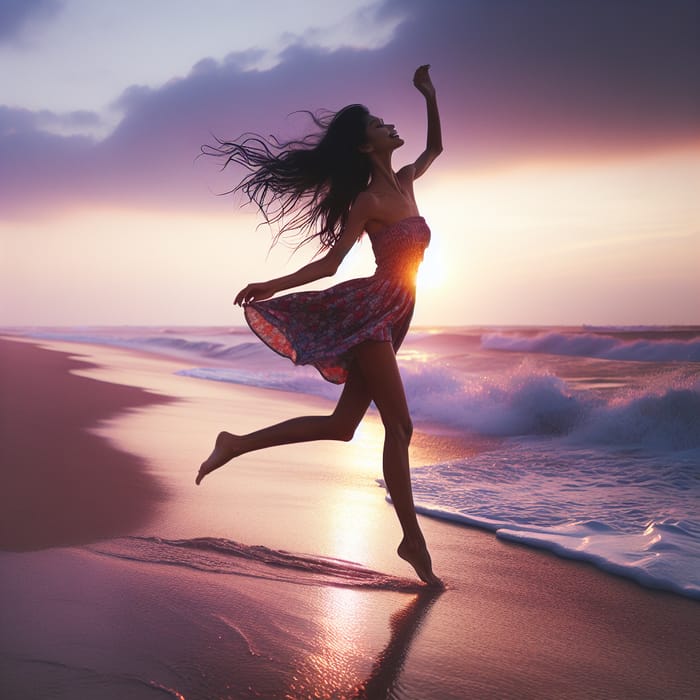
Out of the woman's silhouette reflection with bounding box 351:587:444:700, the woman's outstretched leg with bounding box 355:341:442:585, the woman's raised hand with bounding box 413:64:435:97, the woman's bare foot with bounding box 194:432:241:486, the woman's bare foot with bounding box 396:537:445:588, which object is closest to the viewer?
the woman's silhouette reflection with bounding box 351:587:444:700

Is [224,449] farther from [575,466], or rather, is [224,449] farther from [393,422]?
[575,466]

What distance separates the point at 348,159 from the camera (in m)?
3.99

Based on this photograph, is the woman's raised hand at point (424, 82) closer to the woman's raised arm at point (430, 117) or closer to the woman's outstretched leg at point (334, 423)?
the woman's raised arm at point (430, 117)

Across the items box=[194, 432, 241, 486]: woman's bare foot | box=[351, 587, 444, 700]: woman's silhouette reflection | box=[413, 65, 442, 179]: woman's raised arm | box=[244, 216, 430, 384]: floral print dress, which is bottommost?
box=[351, 587, 444, 700]: woman's silhouette reflection

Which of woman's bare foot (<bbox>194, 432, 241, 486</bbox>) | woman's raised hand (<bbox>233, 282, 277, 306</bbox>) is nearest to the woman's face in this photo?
woman's raised hand (<bbox>233, 282, 277, 306</bbox>)

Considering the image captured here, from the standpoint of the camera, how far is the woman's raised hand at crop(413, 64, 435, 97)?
4277mm

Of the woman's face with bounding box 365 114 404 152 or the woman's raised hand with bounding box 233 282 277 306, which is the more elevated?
the woman's face with bounding box 365 114 404 152

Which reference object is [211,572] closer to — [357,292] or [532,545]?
[357,292]

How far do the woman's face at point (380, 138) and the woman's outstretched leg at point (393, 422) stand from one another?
1.05 m

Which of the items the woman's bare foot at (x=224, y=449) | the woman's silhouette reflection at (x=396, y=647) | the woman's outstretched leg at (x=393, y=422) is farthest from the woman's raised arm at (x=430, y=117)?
the woman's silhouette reflection at (x=396, y=647)

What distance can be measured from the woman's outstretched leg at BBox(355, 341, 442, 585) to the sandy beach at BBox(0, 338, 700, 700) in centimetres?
24

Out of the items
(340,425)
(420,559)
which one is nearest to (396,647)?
(420,559)

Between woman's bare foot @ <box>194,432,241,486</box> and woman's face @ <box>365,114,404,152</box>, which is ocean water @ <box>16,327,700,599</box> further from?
woman's face @ <box>365,114,404,152</box>

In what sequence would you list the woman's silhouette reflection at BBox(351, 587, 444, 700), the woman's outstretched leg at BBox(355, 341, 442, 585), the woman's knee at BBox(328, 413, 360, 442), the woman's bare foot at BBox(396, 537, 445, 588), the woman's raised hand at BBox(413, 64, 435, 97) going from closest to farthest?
the woman's silhouette reflection at BBox(351, 587, 444, 700)
the woman's bare foot at BBox(396, 537, 445, 588)
the woman's outstretched leg at BBox(355, 341, 442, 585)
the woman's knee at BBox(328, 413, 360, 442)
the woman's raised hand at BBox(413, 64, 435, 97)
